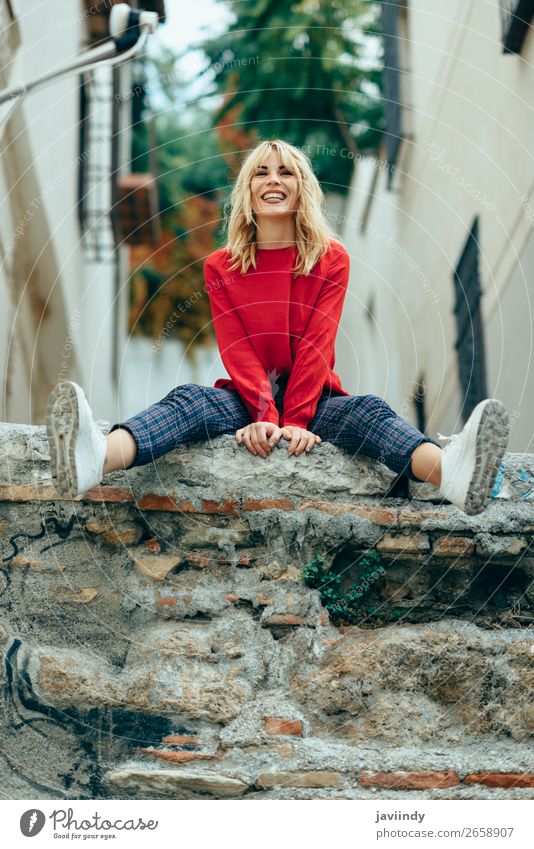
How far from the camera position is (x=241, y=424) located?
10.9 feet

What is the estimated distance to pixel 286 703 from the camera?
9.29 feet

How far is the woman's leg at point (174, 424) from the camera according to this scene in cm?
297

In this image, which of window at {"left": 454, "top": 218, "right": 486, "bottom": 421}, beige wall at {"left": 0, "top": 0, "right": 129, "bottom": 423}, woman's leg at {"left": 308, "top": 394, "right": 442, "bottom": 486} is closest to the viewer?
woman's leg at {"left": 308, "top": 394, "right": 442, "bottom": 486}

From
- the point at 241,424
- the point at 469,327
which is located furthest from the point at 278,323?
the point at 469,327

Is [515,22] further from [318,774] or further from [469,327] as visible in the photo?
[318,774]

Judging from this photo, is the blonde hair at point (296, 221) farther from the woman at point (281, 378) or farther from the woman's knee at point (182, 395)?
the woman's knee at point (182, 395)

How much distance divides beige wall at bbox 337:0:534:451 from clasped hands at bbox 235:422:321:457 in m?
1.78

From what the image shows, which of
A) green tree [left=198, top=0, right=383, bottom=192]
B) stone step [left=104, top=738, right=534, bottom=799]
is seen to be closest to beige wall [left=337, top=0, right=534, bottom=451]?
green tree [left=198, top=0, right=383, bottom=192]

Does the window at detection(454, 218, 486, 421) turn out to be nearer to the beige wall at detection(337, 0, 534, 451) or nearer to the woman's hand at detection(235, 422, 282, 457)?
the beige wall at detection(337, 0, 534, 451)

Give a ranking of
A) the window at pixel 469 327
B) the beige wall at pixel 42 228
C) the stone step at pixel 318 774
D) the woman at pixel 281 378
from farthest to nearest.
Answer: the beige wall at pixel 42 228 < the window at pixel 469 327 < the woman at pixel 281 378 < the stone step at pixel 318 774

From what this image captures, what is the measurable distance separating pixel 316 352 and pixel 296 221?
0.48 m

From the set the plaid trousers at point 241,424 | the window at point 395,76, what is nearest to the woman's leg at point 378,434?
the plaid trousers at point 241,424

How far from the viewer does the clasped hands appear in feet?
10.4
